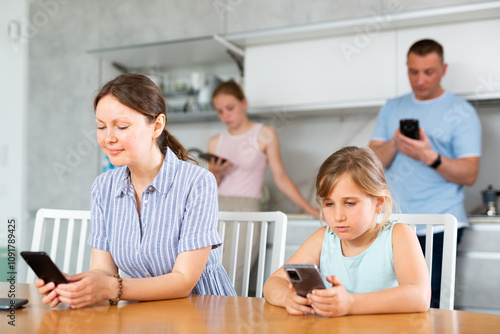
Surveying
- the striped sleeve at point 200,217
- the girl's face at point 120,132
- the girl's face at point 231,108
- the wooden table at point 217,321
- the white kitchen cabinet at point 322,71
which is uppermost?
the white kitchen cabinet at point 322,71

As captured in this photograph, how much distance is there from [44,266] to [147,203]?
1.12 ft

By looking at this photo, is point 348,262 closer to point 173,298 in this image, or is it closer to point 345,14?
point 173,298

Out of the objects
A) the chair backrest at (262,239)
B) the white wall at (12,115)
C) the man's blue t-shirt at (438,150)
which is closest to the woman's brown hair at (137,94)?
the chair backrest at (262,239)

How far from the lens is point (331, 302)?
0.85 m

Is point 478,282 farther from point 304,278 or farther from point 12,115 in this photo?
point 12,115

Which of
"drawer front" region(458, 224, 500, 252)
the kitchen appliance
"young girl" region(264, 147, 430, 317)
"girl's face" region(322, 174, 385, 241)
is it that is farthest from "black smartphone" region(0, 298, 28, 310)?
the kitchen appliance

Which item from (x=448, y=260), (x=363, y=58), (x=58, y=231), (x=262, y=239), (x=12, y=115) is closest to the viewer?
(x=448, y=260)

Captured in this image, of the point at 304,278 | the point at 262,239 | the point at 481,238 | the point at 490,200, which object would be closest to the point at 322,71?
the point at 490,200

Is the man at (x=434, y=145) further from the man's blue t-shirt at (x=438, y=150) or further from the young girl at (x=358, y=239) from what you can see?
the young girl at (x=358, y=239)

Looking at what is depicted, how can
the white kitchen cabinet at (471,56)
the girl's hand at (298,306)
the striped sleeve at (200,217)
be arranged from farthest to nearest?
1. the white kitchen cabinet at (471,56)
2. the striped sleeve at (200,217)
3. the girl's hand at (298,306)

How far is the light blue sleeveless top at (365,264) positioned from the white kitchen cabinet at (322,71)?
5.23 feet

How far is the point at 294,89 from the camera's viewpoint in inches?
114

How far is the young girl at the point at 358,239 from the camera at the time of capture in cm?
105

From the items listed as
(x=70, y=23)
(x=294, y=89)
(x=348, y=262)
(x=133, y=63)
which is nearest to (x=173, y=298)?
(x=348, y=262)
